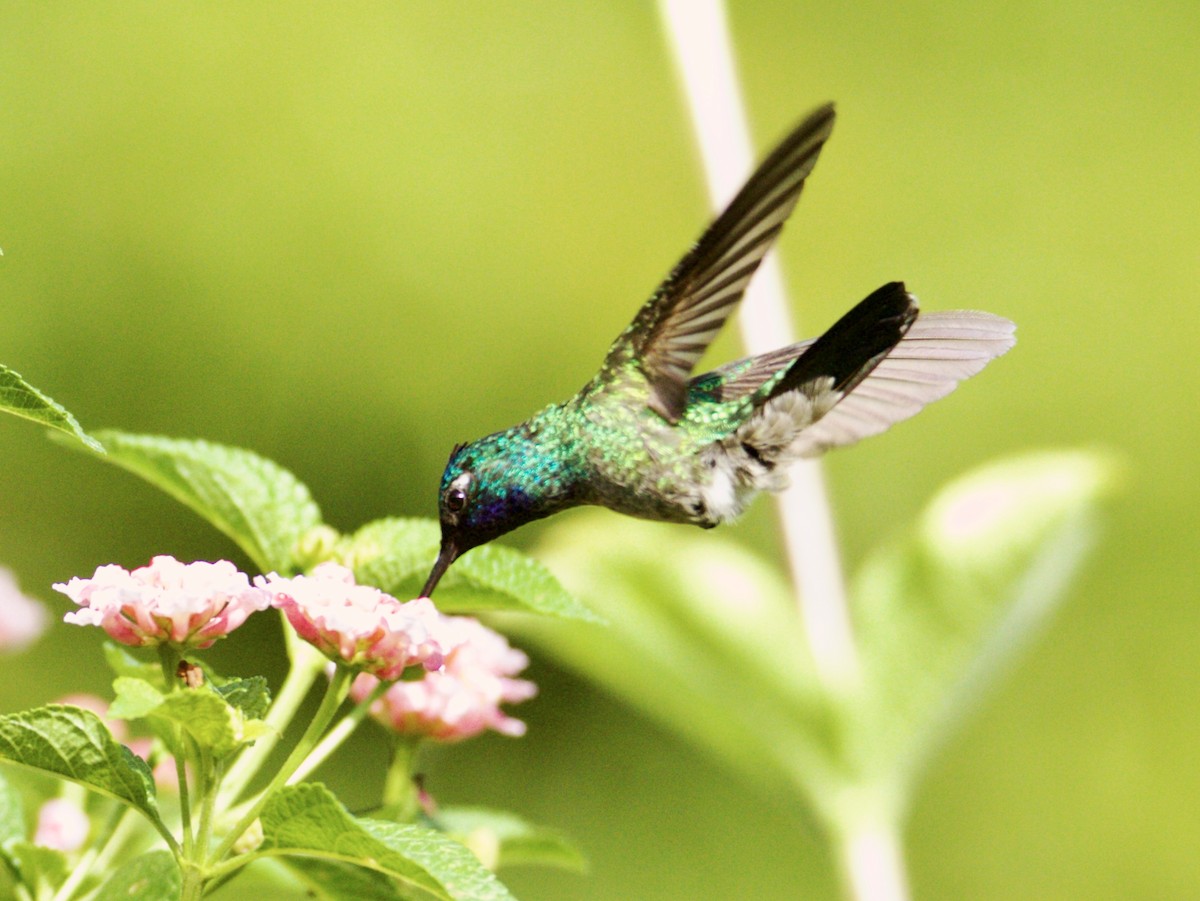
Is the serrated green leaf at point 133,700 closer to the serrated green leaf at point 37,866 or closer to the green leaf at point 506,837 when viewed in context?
the serrated green leaf at point 37,866

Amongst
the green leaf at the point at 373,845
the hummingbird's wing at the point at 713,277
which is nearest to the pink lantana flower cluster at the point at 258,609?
the green leaf at the point at 373,845

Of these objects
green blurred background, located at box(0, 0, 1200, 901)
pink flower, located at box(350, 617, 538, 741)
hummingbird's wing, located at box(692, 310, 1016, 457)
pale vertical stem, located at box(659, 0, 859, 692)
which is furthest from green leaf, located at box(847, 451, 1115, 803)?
green blurred background, located at box(0, 0, 1200, 901)

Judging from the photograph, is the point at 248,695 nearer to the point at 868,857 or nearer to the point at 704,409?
the point at 704,409

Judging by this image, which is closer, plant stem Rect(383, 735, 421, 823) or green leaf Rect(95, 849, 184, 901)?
green leaf Rect(95, 849, 184, 901)

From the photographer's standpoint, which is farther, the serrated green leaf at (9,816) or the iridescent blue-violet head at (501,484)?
the iridescent blue-violet head at (501,484)

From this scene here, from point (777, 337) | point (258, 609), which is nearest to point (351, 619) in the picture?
point (258, 609)

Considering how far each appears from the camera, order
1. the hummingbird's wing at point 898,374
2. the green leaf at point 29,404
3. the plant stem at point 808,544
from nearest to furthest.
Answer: the green leaf at point 29,404 → the hummingbird's wing at point 898,374 → the plant stem at point 808,544

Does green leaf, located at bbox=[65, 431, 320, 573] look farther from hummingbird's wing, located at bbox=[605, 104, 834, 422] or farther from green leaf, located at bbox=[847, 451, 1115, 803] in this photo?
green leaf, located at bbox=[847, 451, 1115, 803]
